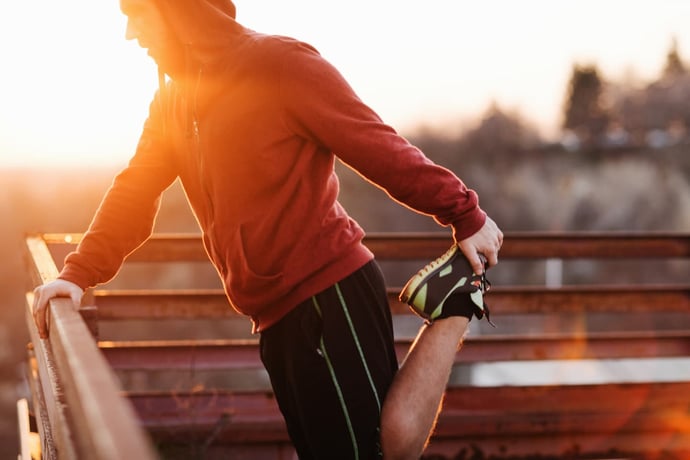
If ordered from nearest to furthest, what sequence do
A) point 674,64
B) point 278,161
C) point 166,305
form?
1. point 278,161
2. point 166,305
3. point 674,64

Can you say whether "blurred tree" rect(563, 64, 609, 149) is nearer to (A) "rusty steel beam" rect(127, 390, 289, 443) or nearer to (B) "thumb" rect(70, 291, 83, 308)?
(A) "rusty steel beam" rect(127, 390, 289, 443)

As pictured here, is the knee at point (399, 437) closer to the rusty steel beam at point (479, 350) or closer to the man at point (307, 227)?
the man at point (307, 227)

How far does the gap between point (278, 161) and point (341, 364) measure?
1.76 feet

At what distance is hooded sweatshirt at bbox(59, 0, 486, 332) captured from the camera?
2.12 metres

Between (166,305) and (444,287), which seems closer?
(444,287)

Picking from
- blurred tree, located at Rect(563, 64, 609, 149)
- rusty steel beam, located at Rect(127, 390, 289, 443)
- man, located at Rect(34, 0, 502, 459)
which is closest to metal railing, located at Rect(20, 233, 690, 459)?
rusty steel beam, located at Rect(127, 390, 289, 443)

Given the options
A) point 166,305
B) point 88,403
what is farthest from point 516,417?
point 88,403

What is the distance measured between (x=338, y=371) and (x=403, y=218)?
52.3 meters

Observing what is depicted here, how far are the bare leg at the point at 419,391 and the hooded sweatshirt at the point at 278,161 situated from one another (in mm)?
271

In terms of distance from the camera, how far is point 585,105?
224 ft

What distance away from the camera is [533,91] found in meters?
54.6

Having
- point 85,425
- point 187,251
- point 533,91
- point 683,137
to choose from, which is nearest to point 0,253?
point 533,91

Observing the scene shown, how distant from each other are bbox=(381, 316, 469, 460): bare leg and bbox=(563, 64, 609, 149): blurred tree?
6631 cm

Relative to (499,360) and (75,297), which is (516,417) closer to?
(499,360)
